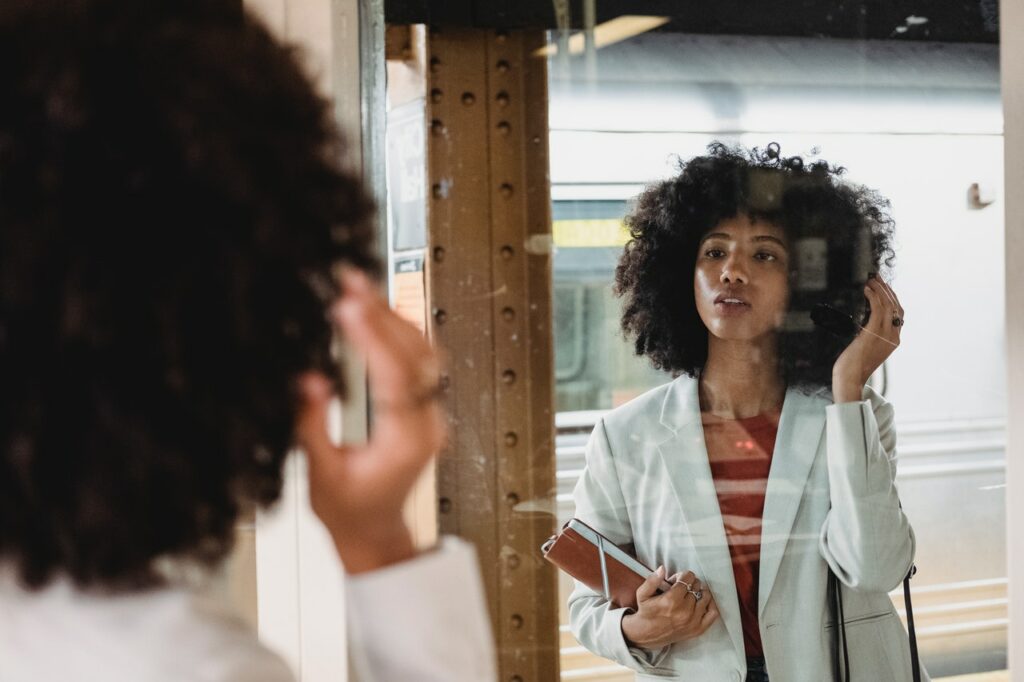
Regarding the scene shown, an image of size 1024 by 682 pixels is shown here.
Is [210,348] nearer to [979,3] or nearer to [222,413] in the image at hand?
[222,413]

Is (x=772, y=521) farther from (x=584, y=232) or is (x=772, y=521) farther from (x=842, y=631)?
(x=584, y=232)

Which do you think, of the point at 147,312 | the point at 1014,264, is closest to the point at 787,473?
the point at 1014,264

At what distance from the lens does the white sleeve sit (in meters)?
0.71

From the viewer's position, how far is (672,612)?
64.1 inches

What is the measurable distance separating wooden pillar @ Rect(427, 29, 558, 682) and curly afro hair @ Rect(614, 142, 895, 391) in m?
0.14

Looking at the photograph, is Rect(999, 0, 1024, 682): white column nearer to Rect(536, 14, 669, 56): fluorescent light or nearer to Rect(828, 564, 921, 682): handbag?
Rect(828, 564, 921, 682): handbag

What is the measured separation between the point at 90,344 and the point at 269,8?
1.09m

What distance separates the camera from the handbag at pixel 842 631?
163 centimetres

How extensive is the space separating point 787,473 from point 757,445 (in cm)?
6

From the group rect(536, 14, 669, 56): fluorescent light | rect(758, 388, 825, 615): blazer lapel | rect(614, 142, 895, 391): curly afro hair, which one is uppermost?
rect(536, 14, 669, 56): fluorescent light

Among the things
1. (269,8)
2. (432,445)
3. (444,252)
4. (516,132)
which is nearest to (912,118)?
(516,132)

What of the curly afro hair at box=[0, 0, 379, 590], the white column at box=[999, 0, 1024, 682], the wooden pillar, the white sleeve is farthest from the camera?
the white column at box=[999, 0, 1024, 682]

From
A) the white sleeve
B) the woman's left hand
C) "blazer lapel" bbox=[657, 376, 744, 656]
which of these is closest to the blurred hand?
the white sleeve

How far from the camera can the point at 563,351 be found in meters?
1.59
